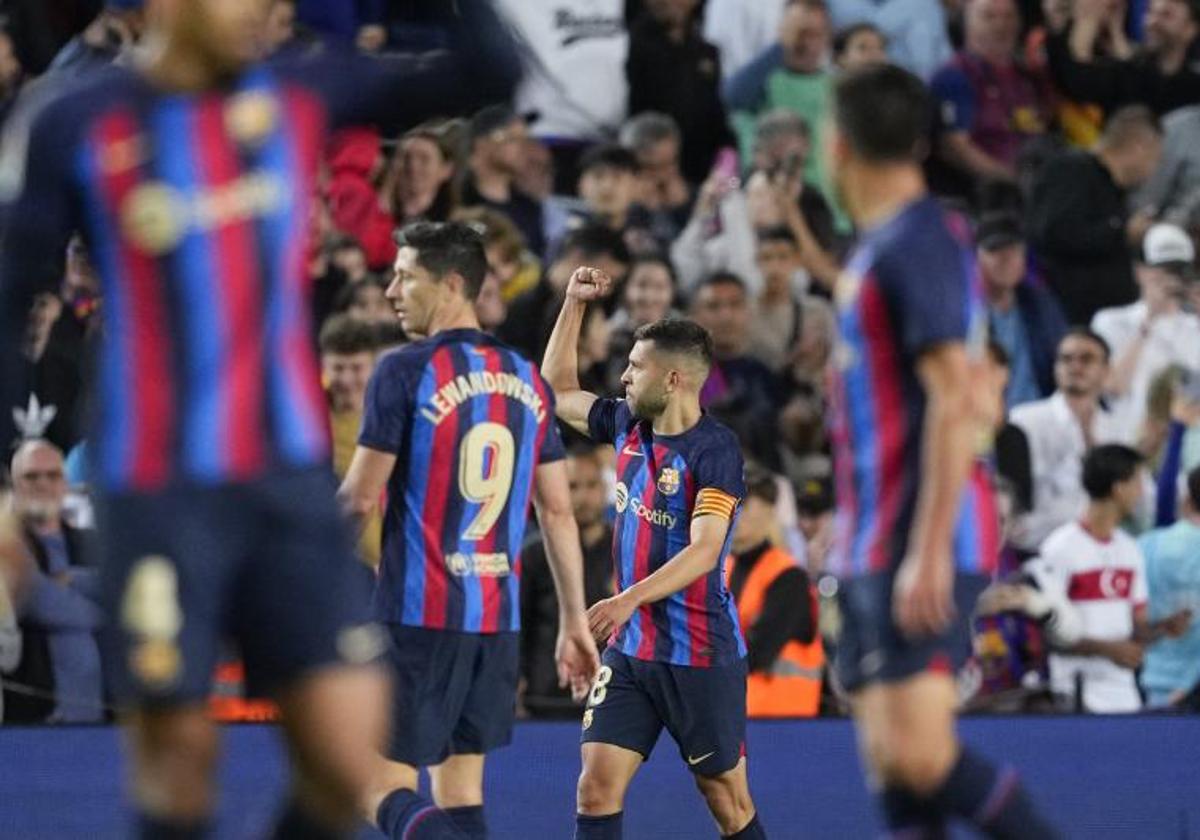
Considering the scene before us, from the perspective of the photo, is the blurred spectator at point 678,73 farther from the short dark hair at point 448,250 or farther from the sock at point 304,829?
the sock at point 304,829

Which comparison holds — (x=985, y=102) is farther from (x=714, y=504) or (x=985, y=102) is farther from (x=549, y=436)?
(x=714, y=504)

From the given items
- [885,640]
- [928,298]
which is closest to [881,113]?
[928,298]

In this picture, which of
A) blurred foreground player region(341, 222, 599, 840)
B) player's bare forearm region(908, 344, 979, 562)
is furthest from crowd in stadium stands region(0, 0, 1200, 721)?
player's bare forearm region(908, 344, 979, 562)

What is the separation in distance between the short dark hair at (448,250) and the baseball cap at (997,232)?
5.24 meters

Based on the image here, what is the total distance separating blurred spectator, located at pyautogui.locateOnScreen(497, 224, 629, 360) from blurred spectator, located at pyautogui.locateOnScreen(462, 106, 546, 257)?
23.0 inches

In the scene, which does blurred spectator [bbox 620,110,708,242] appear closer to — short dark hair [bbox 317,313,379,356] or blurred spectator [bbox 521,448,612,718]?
short dark hair [bbox 317,313,379,356]

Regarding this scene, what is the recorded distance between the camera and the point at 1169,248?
11.7 meters

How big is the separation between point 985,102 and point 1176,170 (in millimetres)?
1145

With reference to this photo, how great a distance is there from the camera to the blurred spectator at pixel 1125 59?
13672 millimetres

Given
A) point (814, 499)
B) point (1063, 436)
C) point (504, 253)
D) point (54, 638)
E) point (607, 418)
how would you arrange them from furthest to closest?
point (504, 253) → point (1063, 436) → point (814, 499) → point (54, 638) → point (607, 418)

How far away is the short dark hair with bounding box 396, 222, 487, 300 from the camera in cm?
727

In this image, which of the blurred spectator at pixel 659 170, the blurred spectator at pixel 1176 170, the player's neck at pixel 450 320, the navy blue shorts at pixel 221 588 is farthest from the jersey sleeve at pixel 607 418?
the blurred spectator at pixel 1176 170

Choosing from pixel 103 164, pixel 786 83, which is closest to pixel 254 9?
pixel 103 164

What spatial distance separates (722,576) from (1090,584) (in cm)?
323
